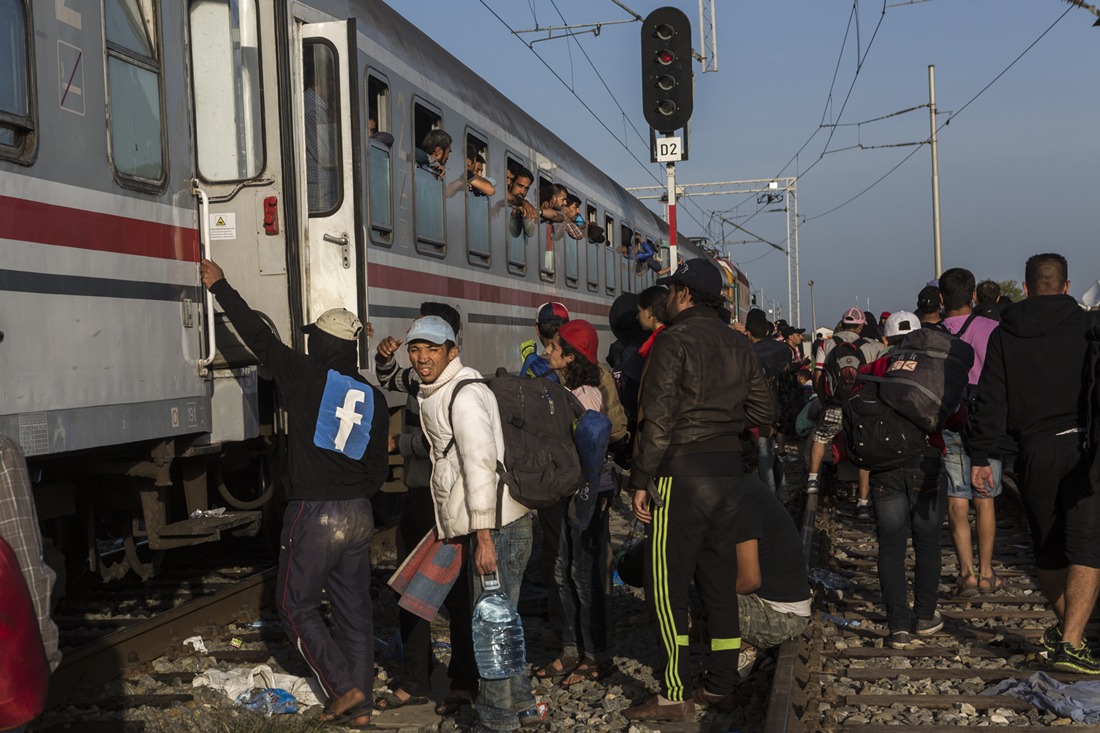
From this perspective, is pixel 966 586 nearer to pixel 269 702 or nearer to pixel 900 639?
pixel 900 639

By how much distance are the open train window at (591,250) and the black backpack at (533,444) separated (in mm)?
11582

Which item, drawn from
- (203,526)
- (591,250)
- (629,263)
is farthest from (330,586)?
(629,263)

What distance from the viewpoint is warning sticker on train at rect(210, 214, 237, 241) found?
6676mm

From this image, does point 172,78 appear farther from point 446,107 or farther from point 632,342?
point 446,107

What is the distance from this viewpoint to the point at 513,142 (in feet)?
42.2

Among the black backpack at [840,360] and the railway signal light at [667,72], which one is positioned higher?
the railway signal light at [667,72]

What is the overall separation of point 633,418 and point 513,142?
21.7 feet

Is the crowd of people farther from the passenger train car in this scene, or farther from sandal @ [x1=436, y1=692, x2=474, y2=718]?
the passenger train car

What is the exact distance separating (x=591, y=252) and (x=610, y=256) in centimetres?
175

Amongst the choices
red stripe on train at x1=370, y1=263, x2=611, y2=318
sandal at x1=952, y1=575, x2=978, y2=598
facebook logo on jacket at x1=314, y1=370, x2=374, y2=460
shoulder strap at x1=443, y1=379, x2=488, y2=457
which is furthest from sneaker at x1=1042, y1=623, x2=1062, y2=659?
red stripe on train at x1=370, y1=263, x2=611, y2=318

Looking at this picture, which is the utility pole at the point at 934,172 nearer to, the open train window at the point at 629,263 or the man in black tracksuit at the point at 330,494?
the open train window at the point at 629,263

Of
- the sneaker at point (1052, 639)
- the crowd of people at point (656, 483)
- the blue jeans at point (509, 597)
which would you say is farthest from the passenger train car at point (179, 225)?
the sneaker at point (1052, 639)

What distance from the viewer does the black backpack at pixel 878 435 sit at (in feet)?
22.2

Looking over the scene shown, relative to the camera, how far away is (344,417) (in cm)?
552
